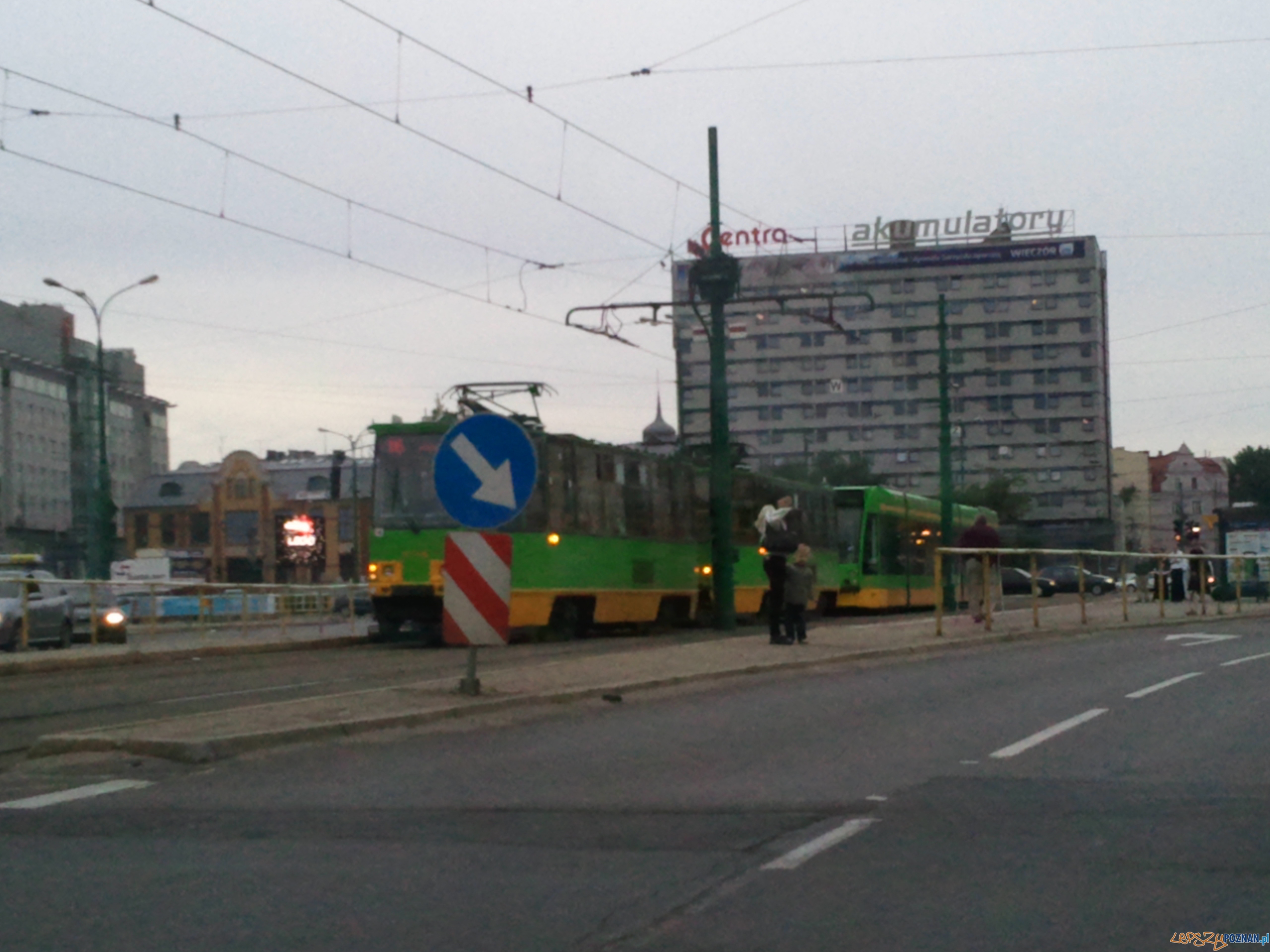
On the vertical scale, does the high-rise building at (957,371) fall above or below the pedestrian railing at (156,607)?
above

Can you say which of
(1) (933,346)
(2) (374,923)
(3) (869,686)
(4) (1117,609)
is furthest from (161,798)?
(1) (933,346)

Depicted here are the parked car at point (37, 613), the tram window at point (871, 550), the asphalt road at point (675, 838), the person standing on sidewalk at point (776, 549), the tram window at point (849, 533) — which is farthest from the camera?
the tram window at point (871, 550)

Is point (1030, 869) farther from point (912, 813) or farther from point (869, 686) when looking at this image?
point (869, 686)

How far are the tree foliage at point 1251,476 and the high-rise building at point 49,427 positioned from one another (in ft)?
320

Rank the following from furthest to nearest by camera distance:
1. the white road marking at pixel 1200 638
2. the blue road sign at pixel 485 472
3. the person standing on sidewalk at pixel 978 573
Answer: the person standing on sidewalk at pixel 978 573
the white road marking at pixel 1200 638
the blue road sign at pixel 485 472

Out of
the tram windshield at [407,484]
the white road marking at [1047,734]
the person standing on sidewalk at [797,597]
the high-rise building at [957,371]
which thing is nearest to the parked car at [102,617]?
the tram windshield at [407,484]

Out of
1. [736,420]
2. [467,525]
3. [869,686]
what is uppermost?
[736,420]

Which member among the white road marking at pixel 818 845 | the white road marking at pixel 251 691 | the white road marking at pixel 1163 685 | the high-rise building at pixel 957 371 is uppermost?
the high-rise building at pixel 957 371

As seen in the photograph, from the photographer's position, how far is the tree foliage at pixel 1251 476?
5418 inches

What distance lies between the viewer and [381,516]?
78.2ft

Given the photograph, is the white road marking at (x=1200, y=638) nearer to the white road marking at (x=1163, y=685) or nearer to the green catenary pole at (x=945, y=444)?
the white road marking at (x=1163, y=685)

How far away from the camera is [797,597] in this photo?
18.6 m

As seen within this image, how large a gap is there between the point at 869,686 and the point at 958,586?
30.6 ft

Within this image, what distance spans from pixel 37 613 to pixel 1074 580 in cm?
1578
